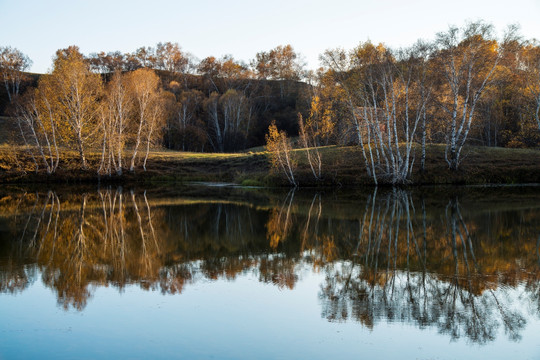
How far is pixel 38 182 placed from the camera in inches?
1709

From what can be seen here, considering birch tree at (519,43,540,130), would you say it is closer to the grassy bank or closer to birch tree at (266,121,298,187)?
the grassy bank

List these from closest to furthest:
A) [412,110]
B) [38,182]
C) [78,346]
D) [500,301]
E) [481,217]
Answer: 1. [78,346]
2. [500,301]
3. [481,217]
4. [412,110]
5. [38,182]

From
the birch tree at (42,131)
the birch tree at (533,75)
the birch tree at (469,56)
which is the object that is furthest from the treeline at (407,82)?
the birch tree at (42,131)

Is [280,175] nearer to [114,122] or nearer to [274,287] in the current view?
[114,122]

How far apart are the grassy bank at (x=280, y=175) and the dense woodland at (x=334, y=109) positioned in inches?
39.8

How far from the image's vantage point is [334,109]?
1961 inches

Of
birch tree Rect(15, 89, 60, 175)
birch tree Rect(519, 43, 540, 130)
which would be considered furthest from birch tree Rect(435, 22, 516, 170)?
birch tree Rect(15, 89, 60, 175)

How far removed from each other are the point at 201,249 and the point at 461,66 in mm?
27556

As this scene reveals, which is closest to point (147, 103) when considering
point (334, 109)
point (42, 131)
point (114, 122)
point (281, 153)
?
point (114, 122)

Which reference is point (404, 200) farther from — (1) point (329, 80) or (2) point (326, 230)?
(1) point (329, 80)

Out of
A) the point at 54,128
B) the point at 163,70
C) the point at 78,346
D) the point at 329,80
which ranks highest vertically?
the point at 163,70

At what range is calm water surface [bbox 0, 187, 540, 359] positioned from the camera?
Result: 6996 mm

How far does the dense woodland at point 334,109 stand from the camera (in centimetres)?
3391

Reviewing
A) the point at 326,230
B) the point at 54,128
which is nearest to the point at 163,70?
the point at 54,128
